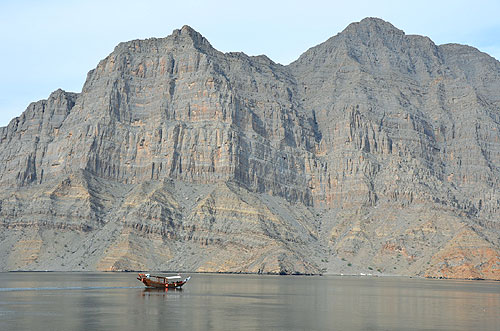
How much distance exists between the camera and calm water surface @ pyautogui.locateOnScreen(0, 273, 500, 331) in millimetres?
74375

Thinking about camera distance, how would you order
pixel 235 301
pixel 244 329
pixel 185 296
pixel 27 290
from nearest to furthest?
pixel 244 329
pixel 235 301
pixel 185 296
pixel 27 290

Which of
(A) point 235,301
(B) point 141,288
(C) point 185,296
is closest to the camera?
(A) point 235,301

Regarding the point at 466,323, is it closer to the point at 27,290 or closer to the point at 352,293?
the point at 352,293

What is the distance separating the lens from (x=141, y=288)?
131 m

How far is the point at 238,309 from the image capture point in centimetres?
8956

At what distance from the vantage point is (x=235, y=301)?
102m

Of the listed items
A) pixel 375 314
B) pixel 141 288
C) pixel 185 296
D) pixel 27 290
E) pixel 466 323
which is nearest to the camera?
pixel 466 323

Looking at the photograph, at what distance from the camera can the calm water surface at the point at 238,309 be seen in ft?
244

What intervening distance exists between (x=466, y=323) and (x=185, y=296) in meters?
46.7

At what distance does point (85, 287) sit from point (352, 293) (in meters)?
46.5

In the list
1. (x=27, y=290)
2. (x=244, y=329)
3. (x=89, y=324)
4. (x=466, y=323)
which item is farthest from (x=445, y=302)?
(x=27, y=290)

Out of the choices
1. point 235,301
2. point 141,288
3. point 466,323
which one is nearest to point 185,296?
point 235,301

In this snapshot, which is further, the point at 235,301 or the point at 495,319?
the point at 235,301

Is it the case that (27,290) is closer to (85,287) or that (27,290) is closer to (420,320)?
(85,287)
